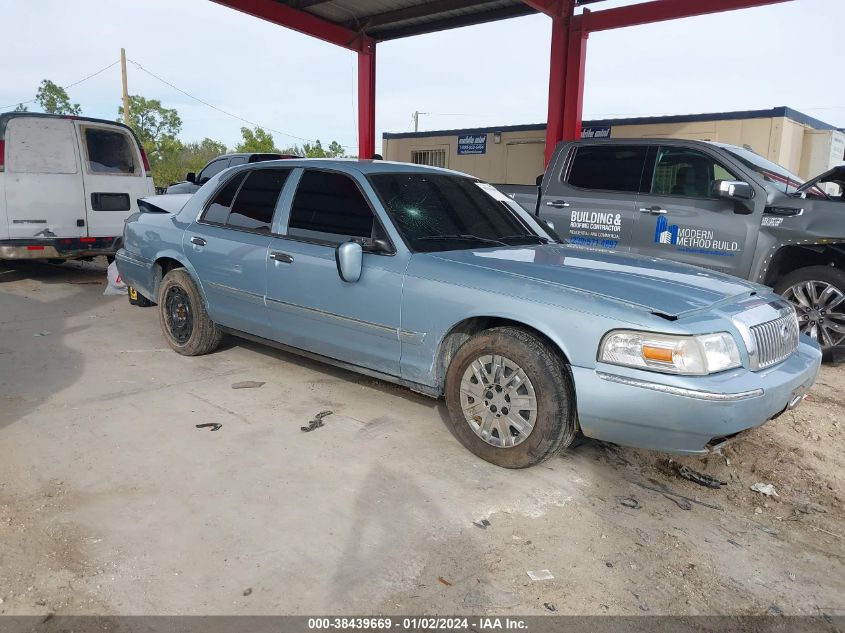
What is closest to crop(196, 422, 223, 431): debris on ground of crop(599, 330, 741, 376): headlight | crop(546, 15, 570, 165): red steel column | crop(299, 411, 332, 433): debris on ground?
crop(299, 411, 332, 433): debris on ground

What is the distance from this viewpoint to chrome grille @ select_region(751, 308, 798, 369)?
10.9 feet

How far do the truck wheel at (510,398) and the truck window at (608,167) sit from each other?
369cm

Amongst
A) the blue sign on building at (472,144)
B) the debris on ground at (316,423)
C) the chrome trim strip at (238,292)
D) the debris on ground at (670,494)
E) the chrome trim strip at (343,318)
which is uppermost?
the blue sign on building at (472,144)

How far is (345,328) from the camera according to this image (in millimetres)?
4227

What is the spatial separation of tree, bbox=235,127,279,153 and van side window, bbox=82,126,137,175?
30.6 metres

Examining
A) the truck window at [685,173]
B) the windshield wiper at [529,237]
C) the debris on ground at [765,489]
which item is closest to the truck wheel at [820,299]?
the truck window at [685,173]

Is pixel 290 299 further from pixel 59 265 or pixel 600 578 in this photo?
pixel 59 265

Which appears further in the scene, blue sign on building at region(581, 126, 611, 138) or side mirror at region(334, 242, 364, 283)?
blue sign on building at region(581, 126, 611, 138)

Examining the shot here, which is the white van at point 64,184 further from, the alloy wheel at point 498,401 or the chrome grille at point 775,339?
the chrome grille at point 775,339

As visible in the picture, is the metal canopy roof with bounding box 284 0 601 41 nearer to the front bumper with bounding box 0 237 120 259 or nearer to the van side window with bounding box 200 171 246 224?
the front bumper with bounding box 0 237 120 259

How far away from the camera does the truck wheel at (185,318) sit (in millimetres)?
5371

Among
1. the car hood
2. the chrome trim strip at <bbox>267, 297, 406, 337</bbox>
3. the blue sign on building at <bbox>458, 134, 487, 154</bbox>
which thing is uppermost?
the blue sign on building at <bbox>458, 134, 487, 154</bbox>

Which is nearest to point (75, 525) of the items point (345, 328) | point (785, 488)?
point (345, 328)

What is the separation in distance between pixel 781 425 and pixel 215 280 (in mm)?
4198
